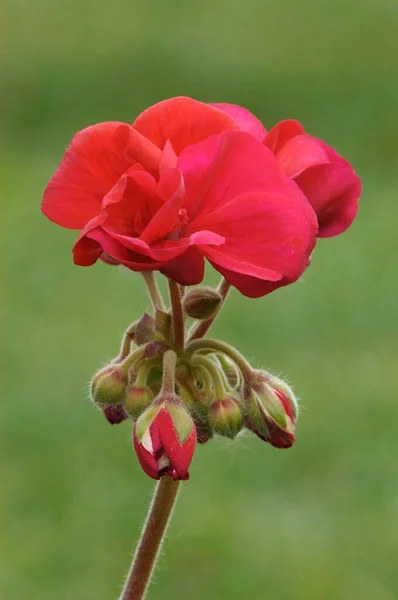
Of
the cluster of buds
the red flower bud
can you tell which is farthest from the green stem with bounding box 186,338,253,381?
the red flower bud

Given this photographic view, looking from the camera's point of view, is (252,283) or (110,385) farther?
(110,385)

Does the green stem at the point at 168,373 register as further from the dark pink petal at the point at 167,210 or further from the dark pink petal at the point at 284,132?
the dark pink petal at the point at 284,132

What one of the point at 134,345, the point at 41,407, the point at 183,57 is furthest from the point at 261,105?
the point at 134,345

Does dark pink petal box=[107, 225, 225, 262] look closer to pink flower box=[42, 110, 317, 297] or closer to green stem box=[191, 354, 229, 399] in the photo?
pink flower box=[42, 110, 317, 297]

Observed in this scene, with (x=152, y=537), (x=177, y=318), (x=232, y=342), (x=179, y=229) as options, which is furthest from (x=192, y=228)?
(x=232, y=342)

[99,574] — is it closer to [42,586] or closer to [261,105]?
[42,586]

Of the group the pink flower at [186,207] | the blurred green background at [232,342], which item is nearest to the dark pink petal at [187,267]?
the pink flower at [186,207]

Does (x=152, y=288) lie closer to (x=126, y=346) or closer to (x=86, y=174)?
(x=126, y=346)
